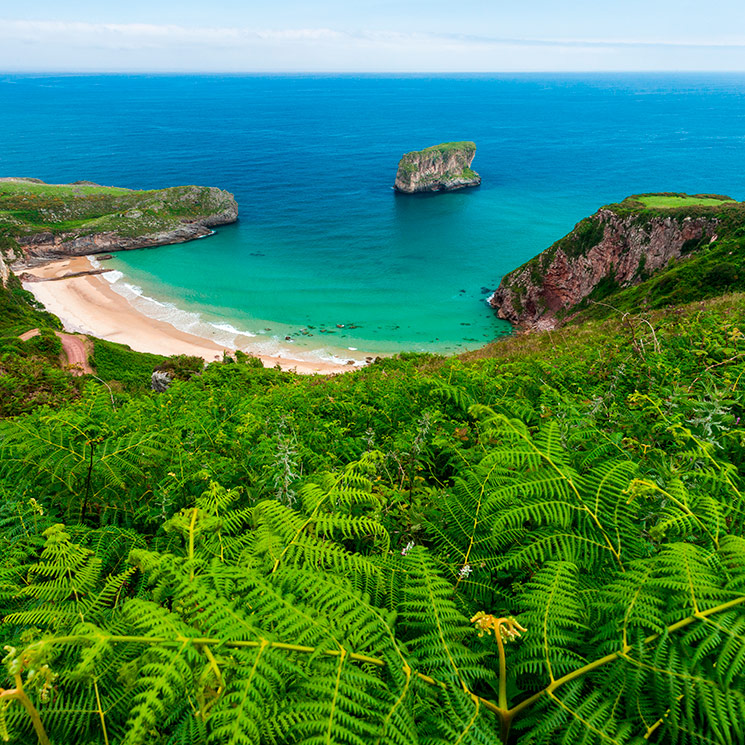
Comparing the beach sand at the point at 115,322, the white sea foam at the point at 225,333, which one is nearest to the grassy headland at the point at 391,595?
the beach sand at the point at 115,322

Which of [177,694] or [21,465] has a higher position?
[177,694]

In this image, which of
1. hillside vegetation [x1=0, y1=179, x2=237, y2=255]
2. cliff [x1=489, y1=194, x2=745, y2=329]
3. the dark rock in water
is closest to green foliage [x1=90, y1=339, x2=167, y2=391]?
the dark rock in water

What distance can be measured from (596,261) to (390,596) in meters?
47.7

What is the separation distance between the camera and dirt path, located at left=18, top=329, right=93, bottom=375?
31203 millimetres

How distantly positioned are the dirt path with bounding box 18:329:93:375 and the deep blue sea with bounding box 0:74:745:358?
45.1ft

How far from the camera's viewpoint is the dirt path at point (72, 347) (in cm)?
3120

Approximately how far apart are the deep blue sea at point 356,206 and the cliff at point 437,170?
5856 millimetres

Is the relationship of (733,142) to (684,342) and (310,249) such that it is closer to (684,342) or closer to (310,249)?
(310,249)

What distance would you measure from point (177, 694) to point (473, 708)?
1.14 m

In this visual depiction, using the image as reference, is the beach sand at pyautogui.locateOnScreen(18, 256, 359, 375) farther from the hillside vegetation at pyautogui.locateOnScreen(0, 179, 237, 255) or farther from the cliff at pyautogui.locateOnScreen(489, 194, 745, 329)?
the cliff at pyautogui.locateOnScreen(489, 194, 745, 329)

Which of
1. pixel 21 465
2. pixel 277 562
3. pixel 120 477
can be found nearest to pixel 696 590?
pixel 277 562

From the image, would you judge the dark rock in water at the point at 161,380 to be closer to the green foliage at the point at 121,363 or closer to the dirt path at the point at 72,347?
the green foliage at the point at 121,363

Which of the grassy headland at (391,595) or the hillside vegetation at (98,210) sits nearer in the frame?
the grassy headland at (391,595)

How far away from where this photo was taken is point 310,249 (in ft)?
230
